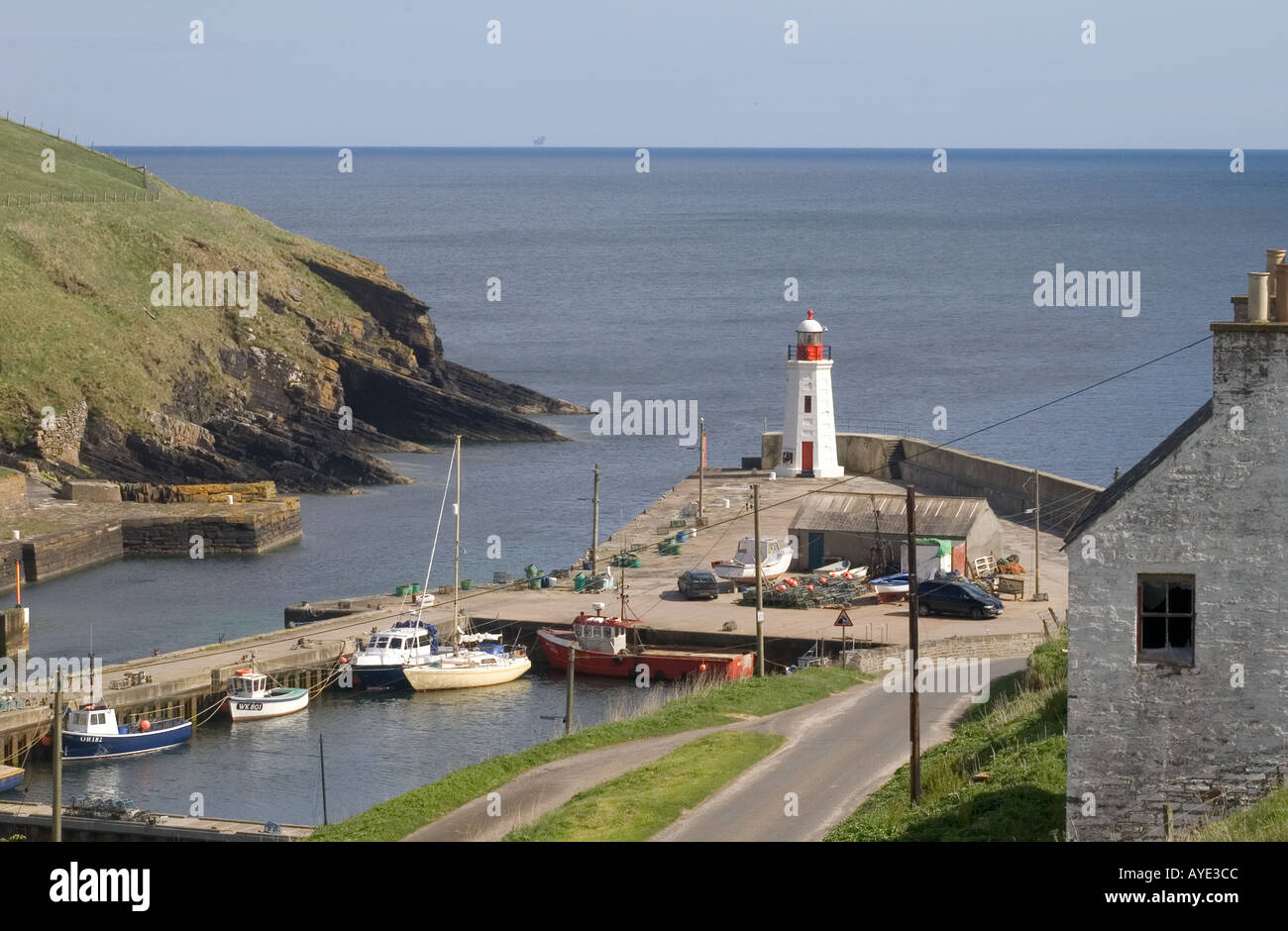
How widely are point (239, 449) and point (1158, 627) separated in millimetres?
65801

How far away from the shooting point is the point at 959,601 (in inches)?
1684

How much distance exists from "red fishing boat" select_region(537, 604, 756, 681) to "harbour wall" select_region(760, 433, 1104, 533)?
14.0 metres

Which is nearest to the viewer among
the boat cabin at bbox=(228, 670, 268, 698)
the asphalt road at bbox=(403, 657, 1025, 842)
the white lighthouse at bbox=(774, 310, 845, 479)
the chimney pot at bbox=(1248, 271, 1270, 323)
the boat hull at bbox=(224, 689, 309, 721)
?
the chimney pot at bbox=(1248, 271, 1270, 323)

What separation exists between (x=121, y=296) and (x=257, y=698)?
181ft

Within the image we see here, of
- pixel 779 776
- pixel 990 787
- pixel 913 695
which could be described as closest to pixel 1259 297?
pixel 990 787

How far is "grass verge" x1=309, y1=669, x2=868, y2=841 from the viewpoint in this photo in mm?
24812

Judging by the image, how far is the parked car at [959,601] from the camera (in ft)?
140

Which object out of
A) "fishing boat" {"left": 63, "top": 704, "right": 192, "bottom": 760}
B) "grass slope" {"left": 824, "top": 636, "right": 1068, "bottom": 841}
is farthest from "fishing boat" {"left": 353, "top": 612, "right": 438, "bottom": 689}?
"grass slope" {"left": 824, "top": 636, "right": 1068, "bottom": 841}

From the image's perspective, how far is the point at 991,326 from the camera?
469 feet
